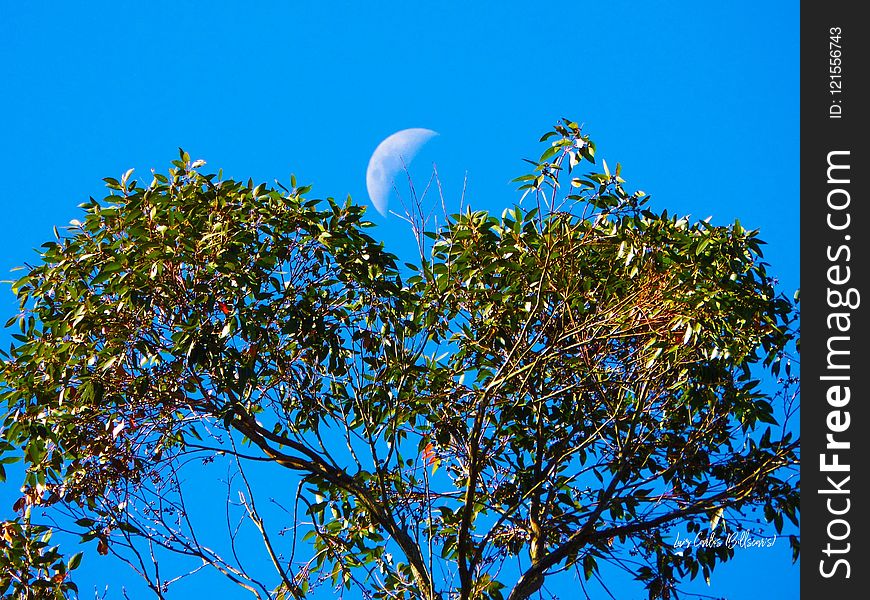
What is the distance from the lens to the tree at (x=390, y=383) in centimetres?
530

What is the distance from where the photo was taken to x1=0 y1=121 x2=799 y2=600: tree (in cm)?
530

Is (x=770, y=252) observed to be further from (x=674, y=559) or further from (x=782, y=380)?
(x=674, y=559)

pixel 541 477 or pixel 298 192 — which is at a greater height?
pixel 298 192

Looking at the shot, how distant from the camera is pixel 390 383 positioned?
5738 millimetres

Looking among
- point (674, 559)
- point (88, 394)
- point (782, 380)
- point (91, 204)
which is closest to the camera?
point (88, 394)
